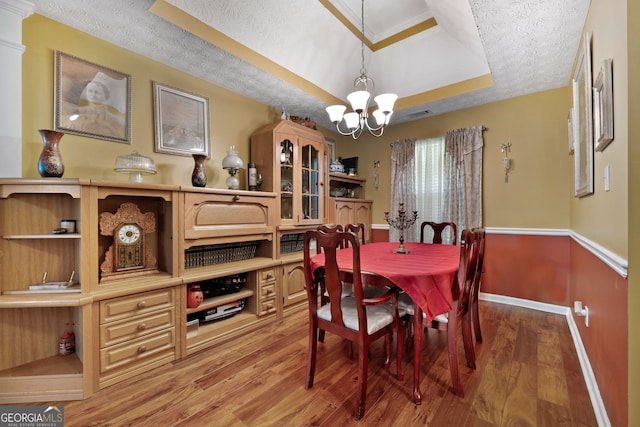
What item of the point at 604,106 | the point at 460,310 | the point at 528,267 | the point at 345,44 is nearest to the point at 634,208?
the point at 604,106

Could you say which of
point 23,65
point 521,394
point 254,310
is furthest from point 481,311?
point 23,65

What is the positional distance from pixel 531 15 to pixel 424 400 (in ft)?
8.85

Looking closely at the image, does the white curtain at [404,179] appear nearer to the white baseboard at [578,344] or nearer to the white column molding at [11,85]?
the white baseboard at [578,344]

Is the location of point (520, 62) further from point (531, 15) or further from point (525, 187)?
point (525, 187)

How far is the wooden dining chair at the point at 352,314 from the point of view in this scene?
1504 millimetres

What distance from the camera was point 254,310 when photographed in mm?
2693

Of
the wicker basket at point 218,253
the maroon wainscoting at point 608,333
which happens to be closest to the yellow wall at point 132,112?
the wicker basket at point 218,253

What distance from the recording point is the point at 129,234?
207 cm

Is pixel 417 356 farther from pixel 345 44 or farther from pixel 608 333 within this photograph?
pixel 345 44

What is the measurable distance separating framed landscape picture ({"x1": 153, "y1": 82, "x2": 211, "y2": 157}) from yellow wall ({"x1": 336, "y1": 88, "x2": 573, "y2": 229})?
3.07m

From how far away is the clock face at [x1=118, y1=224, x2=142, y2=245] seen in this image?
203 cm

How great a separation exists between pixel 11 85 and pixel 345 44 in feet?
9.36

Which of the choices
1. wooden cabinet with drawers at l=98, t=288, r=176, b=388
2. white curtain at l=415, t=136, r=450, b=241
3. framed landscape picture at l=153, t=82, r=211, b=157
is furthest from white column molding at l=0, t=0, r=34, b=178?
white curtain at l=415, t=136, r=450, b=241

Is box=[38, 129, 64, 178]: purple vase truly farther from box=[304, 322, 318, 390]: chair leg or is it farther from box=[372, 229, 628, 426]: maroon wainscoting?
box=[372, 229, 628, 426]: maroon wainscoting
